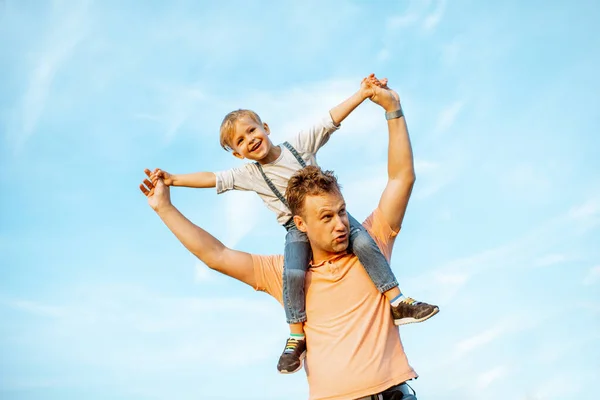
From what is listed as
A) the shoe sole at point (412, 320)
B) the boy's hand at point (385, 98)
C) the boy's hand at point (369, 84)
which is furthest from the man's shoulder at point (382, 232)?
the boy's hand at point (369, 84)

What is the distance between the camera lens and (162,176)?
6230mm

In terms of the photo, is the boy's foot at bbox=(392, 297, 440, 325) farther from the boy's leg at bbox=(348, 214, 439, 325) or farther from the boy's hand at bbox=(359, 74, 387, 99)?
the boy's hand at bbox=(359, 74, 387, 99)

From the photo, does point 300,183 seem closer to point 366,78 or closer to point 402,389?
point 366,78

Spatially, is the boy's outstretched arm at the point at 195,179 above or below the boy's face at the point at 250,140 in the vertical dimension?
below

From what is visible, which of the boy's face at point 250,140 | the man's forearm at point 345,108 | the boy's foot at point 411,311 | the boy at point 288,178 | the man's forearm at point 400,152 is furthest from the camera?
the boy's face at point 250,140

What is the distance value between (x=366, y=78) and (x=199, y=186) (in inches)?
77.0

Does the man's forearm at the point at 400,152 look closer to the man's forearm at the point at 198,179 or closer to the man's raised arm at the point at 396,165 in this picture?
the man's raised arm at the point at 396,165

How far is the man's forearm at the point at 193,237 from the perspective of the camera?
596 centimetres

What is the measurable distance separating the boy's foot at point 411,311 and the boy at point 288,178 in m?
0.01

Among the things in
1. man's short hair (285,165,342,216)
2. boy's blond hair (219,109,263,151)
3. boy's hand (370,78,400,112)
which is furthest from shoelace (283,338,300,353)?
boy's hand (370,78,400,112)

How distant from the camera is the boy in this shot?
18.0ft

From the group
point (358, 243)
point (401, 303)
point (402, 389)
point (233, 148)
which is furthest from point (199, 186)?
point (402, 389)

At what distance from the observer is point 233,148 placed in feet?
21.3

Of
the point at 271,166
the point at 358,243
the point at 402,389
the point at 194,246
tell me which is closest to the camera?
the point at 402,389
